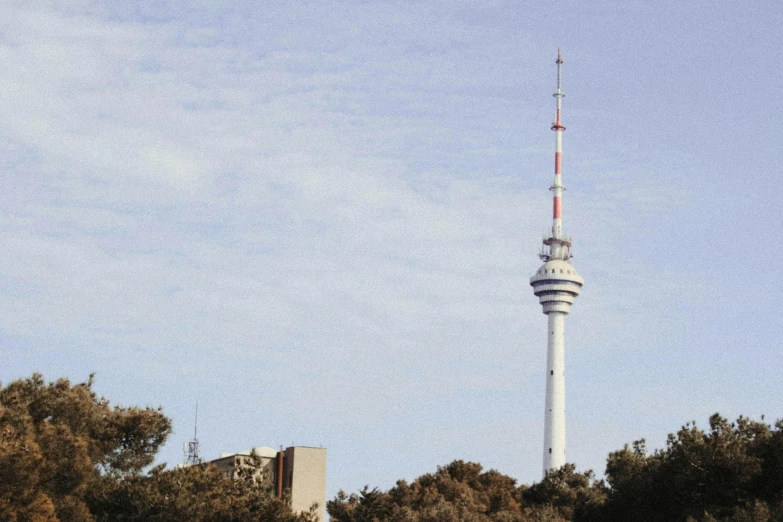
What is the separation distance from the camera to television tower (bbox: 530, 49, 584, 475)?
15200cm

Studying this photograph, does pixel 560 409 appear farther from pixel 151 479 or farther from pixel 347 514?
pixel 151 479

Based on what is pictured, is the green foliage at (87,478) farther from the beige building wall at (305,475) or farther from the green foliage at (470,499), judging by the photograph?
the beige building wall at (305,475)

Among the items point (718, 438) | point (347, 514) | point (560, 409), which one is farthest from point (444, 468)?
point (560, 409)

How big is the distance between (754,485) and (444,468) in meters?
45.4

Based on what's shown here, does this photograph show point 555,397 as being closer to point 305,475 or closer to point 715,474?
point 305,475

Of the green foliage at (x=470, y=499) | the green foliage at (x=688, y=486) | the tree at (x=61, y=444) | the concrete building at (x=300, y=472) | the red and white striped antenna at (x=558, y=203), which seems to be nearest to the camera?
the tree at (x=61, y=444)

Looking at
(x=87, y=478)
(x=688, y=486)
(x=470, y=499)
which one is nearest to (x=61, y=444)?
(x=87, y=478)

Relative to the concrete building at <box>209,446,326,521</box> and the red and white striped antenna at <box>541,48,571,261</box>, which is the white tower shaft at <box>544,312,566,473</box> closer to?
the red and white striped antenna at <box>541,48,571,261</box>

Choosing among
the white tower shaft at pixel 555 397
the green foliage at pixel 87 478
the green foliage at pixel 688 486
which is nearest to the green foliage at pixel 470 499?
the green foliage at pixel 688 486

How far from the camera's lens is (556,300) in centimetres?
15950

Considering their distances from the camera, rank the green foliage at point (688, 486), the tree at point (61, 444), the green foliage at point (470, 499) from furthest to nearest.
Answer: the green foliage at point (470, 499) → the green foliage at point (688, 486) → the tree at point (61, 444)

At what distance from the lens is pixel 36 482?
43750mm

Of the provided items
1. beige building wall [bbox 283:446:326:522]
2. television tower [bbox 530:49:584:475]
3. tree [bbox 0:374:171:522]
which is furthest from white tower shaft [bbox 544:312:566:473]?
tree [bbox 0:374:171:522]

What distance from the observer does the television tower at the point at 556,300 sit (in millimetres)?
152000
